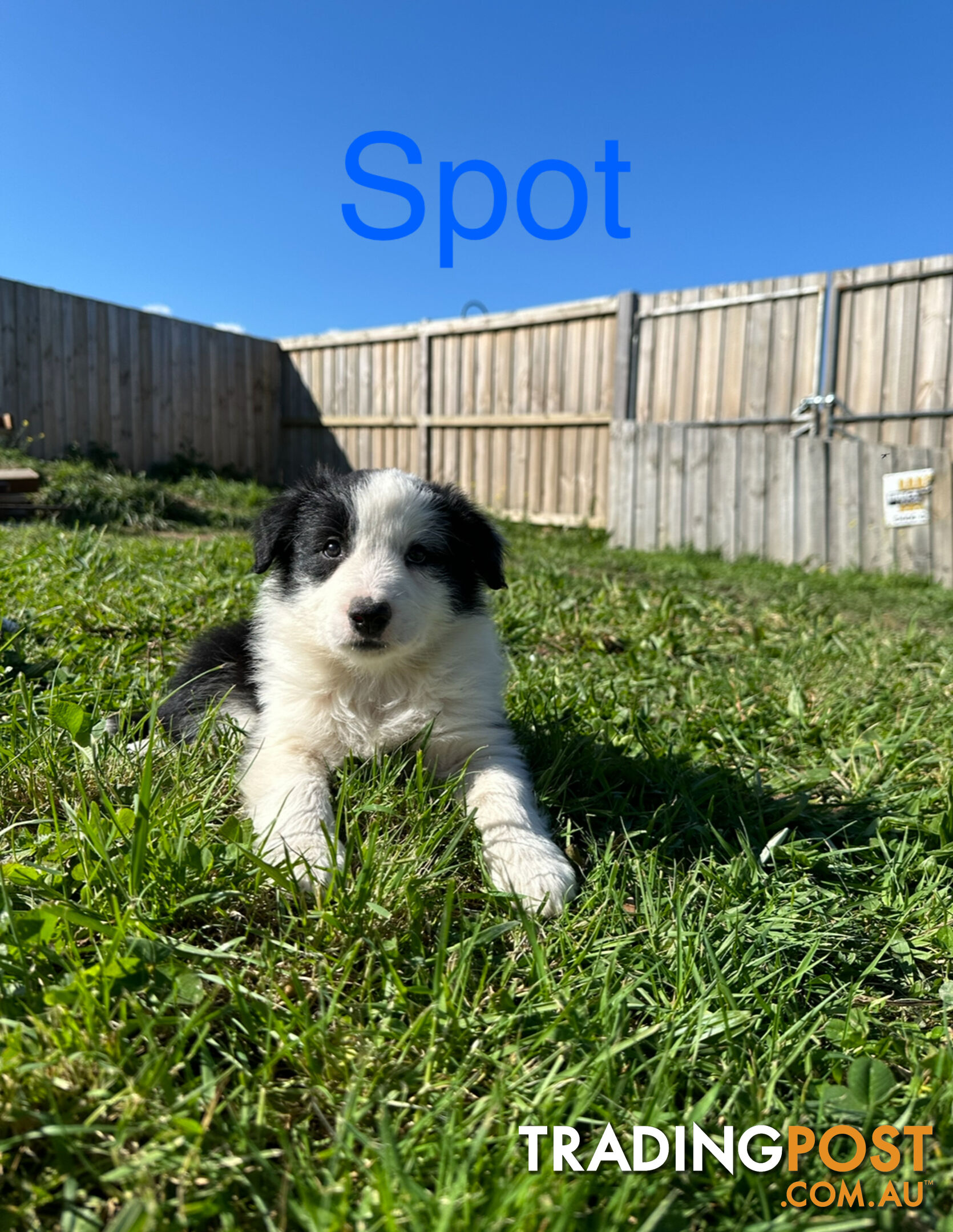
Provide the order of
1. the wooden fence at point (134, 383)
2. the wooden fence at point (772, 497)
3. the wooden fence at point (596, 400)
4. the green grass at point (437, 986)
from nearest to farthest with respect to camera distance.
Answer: the green grass at point (437, 986)
the wooden fence at point (772, 497)
the wooden fence at point (596, 400)
the wooden fence at point (134, 383)

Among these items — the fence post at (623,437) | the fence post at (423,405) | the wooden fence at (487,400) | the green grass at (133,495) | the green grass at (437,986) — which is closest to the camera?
the green grass at (437,986)

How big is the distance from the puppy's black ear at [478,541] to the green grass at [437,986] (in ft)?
1.96

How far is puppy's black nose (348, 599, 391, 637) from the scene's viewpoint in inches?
79.3

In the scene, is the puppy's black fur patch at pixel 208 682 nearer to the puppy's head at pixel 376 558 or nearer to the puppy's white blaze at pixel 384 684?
the puppy's white blaze at pixel 384 684

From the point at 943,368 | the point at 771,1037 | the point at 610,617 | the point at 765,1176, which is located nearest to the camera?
the point at 765,1176

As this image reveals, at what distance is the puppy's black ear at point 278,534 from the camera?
8.21ft

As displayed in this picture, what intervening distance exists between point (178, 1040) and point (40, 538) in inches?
210

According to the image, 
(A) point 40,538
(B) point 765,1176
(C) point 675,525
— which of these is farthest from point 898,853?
(C) point 675,525

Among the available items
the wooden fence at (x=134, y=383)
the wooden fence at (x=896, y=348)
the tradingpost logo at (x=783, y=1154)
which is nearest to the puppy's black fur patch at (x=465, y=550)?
the tradingpost logo at (x=783, y=1154)

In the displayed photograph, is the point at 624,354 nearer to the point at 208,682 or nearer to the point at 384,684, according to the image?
the point at 208,682

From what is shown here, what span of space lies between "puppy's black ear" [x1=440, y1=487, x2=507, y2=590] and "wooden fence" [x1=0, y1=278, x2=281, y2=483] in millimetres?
11725

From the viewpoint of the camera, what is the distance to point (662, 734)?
2.94m

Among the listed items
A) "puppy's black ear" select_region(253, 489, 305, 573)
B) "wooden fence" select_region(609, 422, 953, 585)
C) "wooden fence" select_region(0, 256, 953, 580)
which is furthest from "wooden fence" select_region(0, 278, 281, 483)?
"puppy's black ear" select_region(253, 489, 305, 573)

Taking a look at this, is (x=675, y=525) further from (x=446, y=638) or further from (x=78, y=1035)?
(x=78, y=1035)
